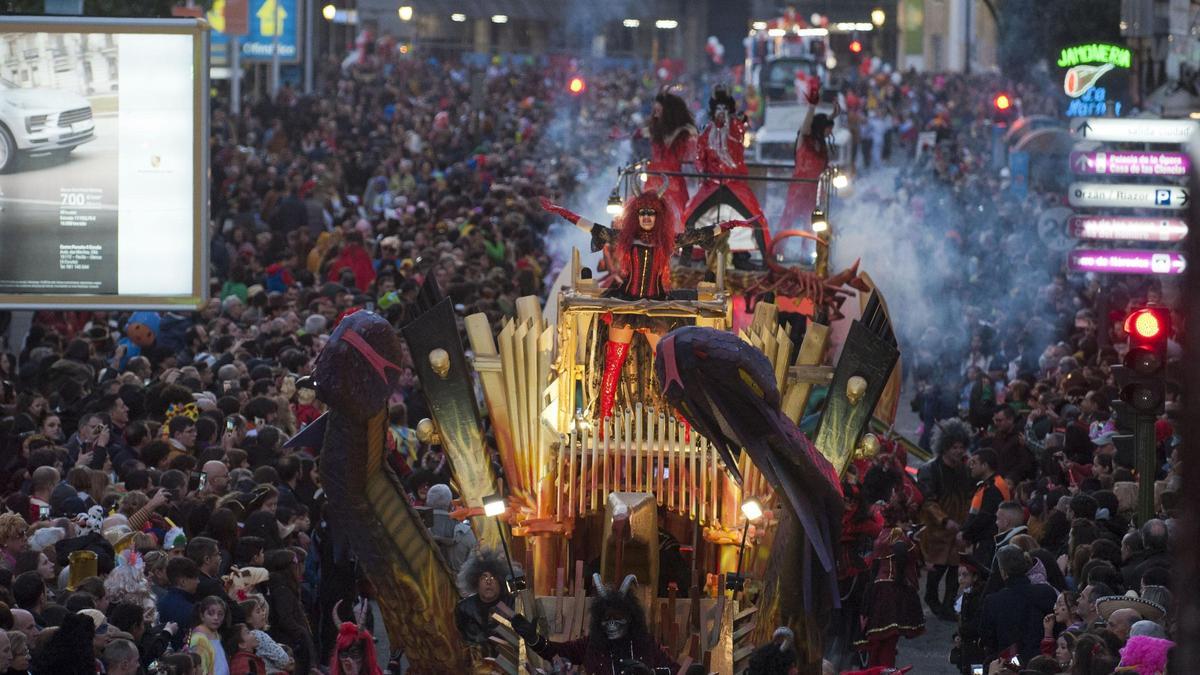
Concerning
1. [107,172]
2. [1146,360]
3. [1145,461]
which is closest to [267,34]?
[107,172]

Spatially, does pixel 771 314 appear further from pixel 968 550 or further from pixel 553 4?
pixel 553 4

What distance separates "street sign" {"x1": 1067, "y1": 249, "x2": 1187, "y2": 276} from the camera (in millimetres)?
19875

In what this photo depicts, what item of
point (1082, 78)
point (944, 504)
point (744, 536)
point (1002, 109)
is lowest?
point (944, 504)

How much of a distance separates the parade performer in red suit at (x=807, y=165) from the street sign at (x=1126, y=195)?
3207 mm

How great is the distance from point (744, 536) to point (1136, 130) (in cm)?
1087

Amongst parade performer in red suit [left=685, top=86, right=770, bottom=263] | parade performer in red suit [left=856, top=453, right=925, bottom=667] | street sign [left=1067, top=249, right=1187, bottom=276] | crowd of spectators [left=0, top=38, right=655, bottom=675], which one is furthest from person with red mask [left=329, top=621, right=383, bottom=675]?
street sign [left=1067, top=249, right=1187, bottom=276]

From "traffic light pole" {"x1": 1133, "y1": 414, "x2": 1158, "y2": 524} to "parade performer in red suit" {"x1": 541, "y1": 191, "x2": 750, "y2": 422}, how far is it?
2.91 metres

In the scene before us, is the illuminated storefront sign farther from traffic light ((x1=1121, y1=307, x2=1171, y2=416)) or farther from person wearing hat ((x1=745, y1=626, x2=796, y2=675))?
person wearing hat ((x1=745, y1=626, x2=796, y2=675))

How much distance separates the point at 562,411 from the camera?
12047 mm

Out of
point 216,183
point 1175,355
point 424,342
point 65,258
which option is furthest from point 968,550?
point 216,183

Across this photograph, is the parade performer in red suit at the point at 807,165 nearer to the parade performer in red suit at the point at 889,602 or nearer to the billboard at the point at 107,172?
the parade performer in red suit at the point at 889,602

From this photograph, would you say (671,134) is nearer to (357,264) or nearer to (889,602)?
(357,264)

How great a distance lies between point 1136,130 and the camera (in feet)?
65.5

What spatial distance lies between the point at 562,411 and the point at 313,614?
1.85 m
